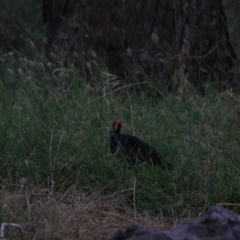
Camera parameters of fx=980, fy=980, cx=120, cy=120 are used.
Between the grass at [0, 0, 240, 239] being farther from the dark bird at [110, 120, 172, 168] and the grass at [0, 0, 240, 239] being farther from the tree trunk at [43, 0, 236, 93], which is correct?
the tree trunk at [43, 0, 236, 93]

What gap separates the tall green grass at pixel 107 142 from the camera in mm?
5820

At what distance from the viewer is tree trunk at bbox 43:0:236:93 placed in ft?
27.9

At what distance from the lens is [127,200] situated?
5.79 meters

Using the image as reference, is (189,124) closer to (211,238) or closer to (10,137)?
(10,137)

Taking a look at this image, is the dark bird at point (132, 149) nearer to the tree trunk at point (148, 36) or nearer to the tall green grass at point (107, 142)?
the tall green grass at point (107, 142)

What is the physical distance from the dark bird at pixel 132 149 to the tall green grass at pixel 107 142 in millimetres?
69

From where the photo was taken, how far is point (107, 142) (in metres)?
6.46

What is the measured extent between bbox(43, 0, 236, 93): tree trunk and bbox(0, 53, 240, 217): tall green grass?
718 mm

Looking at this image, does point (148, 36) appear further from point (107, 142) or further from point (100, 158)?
point (100, 158)

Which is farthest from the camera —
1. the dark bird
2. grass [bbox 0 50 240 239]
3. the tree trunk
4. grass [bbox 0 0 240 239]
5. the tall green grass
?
the tree trunk

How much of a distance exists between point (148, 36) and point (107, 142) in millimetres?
2313

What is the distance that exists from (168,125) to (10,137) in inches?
49.8

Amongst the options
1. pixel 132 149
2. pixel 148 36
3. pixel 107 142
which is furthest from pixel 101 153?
pixel 148 36

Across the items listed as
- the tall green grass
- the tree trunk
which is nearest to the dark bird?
the tall green grass
